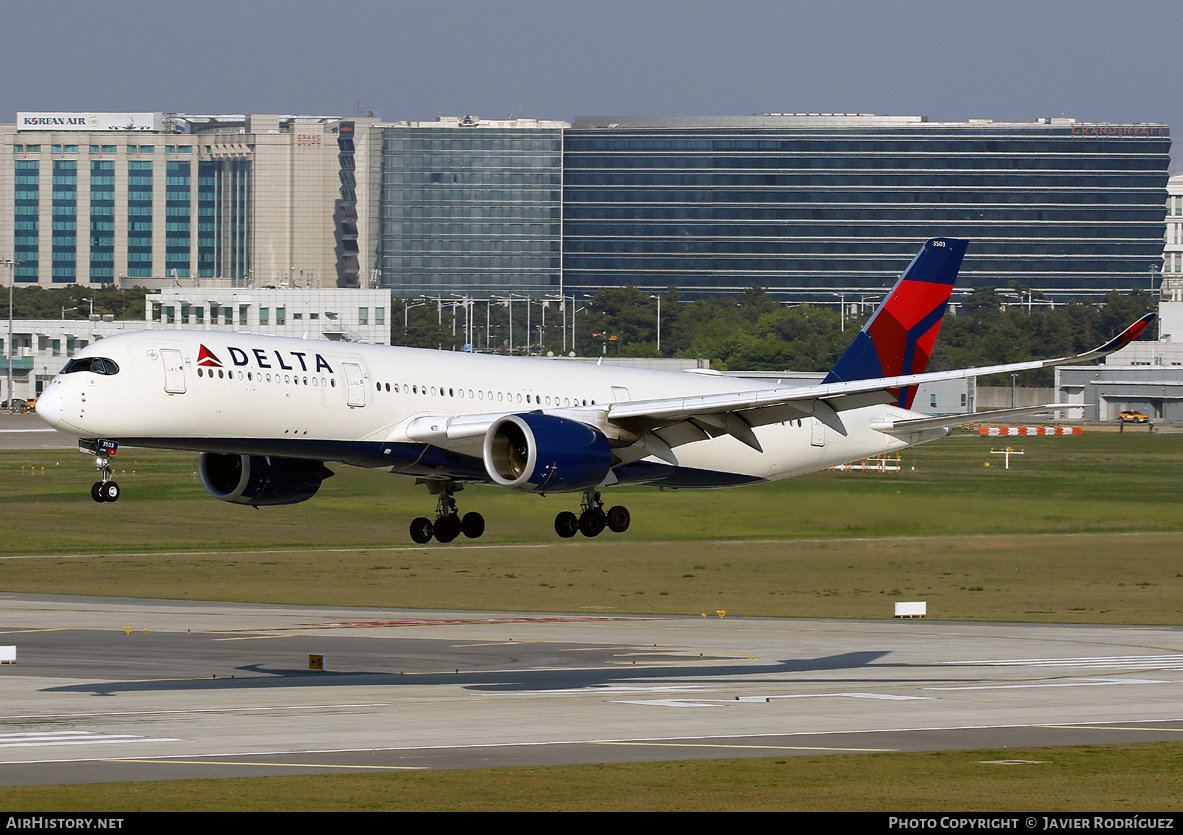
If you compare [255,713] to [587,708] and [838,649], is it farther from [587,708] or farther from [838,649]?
[838,649]

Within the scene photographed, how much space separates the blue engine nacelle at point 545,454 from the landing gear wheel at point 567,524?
13.7ft

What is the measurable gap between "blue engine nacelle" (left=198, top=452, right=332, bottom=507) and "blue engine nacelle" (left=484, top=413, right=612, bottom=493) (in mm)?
7648

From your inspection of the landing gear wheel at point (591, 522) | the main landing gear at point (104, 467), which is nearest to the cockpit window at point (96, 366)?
the main landing gear at point (104, 467)

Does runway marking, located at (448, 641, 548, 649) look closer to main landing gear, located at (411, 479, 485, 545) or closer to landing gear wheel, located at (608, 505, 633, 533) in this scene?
main landing gear, located at (411, 479, 485, 545)

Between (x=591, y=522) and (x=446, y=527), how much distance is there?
5.39 metres

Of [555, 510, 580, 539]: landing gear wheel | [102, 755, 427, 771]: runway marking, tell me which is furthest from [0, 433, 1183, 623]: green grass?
[102, 755, 427, 771]: runway marking

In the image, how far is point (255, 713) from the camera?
191 ft

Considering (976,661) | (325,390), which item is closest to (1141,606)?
(976,661)

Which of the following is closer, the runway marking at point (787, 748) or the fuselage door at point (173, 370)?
the runway marking at point (787, 748)

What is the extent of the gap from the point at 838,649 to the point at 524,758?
38.3 m

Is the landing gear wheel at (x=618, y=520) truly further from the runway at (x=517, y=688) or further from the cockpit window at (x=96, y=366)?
the cockpit window at (x=96, y=366)

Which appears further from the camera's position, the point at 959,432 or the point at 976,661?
the point at 959,432

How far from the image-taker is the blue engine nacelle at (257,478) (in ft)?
185
